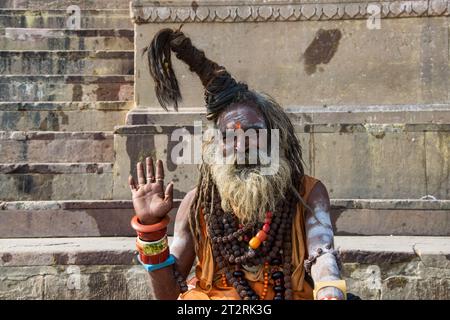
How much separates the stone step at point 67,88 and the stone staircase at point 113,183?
0.01m

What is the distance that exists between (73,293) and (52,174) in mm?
1675

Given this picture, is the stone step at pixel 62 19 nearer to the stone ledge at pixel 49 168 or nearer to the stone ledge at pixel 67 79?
the stone ledge at pixel 67 79

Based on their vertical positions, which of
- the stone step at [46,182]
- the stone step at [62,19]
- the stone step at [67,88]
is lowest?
the stone step at [46,182]

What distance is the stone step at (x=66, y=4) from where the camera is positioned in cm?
1040

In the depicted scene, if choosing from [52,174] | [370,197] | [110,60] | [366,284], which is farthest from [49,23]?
[366,284]

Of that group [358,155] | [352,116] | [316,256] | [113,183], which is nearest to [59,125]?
[113,183]

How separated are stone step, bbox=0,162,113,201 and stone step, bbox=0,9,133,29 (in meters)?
4.35

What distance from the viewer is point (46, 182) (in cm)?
582

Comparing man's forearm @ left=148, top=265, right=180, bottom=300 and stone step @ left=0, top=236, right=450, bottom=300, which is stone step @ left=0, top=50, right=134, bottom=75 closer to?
stone step @ left=0, top=236, right=450, bottom=300

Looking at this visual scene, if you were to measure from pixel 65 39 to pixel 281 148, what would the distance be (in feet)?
20.3

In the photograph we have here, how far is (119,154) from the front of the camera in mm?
5582

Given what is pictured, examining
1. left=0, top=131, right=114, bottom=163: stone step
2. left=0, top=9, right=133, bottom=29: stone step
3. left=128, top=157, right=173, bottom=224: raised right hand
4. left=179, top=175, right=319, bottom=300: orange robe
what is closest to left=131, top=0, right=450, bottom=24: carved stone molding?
left=0, top=131, right=114, bottom=163: stone step

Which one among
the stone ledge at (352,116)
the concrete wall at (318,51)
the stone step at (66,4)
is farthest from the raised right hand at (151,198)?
the stone step at (66,4)

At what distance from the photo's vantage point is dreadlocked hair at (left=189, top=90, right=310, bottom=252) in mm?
3395
